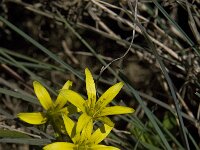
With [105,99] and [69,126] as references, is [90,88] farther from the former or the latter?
[69,126]

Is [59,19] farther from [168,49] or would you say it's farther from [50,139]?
[50,139]

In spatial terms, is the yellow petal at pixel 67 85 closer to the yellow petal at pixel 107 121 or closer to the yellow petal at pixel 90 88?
the yellow petal at pixel 90 88

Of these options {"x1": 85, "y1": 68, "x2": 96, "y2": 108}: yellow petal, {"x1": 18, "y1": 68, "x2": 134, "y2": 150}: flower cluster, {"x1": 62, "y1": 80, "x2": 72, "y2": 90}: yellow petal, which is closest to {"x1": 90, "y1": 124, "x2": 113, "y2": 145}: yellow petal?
{"x1": 18, "y1": 68, "x2": 134, "y2": 150}: flower cluster

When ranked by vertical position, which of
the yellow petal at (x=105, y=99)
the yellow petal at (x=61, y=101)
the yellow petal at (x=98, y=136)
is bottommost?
the yellow petal at (x=98, y=136)

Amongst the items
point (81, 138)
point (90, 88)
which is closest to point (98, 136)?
point (81, 138)

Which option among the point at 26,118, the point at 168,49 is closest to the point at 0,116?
the point at 26,118

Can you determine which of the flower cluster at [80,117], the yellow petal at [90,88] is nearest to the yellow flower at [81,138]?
the flower cluster at [80,117]

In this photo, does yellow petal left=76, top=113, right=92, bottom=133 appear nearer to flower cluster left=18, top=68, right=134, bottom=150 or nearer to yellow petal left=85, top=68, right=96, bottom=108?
flower cluster left=18, top=68, right=134, bottom=150
